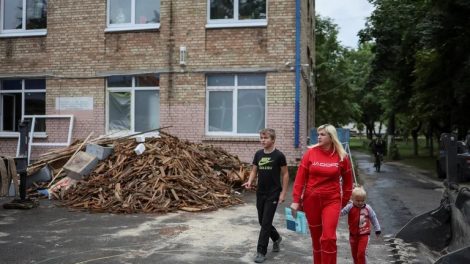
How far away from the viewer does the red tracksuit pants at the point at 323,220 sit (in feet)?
18.3

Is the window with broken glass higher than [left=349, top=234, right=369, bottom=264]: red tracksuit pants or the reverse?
higher

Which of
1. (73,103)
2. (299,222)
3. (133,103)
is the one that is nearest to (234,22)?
(133,103)

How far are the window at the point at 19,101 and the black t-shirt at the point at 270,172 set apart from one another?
41.8 feet

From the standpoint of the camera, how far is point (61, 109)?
17.3m

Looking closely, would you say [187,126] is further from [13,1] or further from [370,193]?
[13,1]

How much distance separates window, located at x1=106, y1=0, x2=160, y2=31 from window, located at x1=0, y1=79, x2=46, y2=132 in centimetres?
335

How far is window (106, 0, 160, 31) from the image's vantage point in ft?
55.2

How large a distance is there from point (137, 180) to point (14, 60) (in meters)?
9.31

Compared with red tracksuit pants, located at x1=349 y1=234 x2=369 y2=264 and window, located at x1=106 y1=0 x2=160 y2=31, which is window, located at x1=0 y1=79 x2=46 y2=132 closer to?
window, located at x1=106 y1=0 x2=160 y2=31

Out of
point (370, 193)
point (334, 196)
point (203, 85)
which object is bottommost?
point (370, 193)

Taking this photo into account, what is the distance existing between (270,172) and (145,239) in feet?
8.09

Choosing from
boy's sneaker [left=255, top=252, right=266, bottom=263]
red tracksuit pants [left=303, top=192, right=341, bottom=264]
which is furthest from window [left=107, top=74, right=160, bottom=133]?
red tracksuit pants [left=303, top=192, right=341, bottom=264]

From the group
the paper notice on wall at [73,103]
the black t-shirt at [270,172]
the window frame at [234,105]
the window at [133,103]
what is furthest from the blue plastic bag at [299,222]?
the paper notice on wall at [73,103]

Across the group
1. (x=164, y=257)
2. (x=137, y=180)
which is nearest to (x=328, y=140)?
(x=164, y=257)
